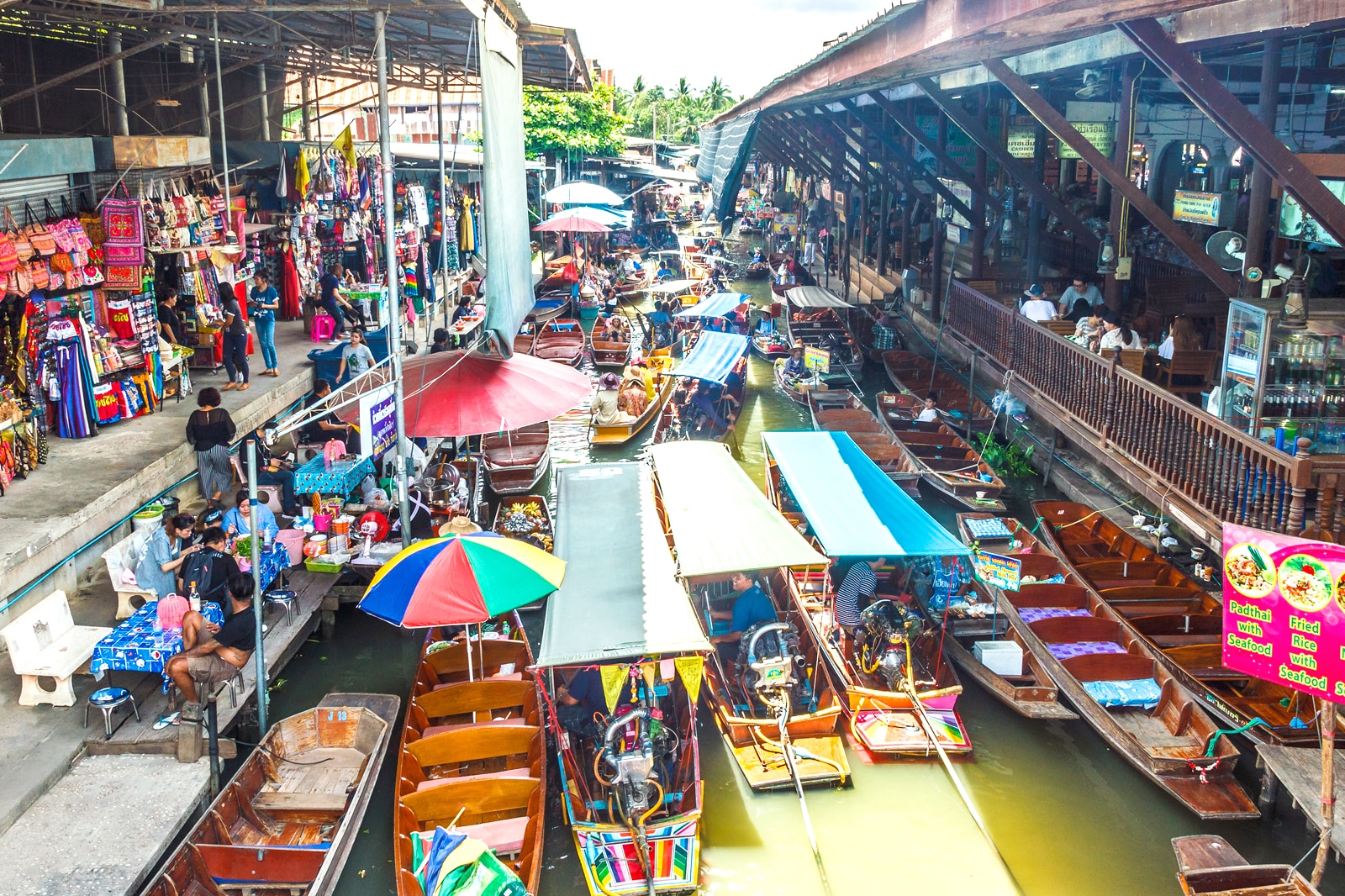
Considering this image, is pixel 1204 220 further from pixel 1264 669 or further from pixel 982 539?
pixel 1264 669

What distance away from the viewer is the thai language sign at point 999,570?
30.9ft

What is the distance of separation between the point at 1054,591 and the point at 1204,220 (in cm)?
497

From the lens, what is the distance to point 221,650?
860cm

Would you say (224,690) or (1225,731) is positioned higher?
(224,690)

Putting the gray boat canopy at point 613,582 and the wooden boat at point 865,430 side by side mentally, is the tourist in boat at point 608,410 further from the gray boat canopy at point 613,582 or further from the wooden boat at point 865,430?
the gray boat canopy at point 613,582

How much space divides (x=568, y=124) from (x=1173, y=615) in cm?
3128

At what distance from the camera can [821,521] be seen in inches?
413

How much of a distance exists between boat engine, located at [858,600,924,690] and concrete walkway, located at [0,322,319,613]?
7187 millimetres

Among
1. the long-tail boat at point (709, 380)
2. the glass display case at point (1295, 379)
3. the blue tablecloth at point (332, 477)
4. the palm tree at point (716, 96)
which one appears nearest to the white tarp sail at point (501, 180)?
the blue tablecloth at point (332, 477)

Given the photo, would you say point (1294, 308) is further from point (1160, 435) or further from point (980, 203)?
point (980, 203)

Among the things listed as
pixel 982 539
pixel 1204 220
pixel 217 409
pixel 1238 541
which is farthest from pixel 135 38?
pixel 1238 541

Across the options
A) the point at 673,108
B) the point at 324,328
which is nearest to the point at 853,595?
the point at 324,328

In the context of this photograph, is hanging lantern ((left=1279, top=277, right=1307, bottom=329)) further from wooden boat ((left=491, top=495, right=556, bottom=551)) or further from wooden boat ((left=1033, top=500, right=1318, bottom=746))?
wooden boat ((left=491, top=495, right=556, bottom=551))

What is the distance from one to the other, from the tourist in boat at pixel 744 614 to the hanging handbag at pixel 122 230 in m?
7.96
